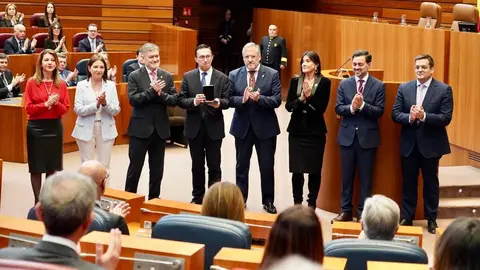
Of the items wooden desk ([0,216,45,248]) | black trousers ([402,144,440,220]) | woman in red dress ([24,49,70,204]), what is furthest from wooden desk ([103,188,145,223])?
black trousers ([402,144,440,220])

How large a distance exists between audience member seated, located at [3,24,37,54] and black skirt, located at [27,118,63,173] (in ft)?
17.9

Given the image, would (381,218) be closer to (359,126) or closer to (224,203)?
(224,203)

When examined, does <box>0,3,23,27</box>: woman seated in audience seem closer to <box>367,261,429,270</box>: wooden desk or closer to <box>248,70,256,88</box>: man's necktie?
<box>248,70,256,88</box>: man's necktie

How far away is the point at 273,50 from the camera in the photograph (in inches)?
560

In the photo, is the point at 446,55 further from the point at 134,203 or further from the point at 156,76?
the point at 134,203

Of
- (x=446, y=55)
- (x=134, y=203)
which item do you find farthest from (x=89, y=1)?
(x=134, y=203)

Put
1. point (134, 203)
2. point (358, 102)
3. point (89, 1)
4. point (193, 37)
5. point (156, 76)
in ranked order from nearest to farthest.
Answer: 1. point (134, 203)
2. point (358, 102)
3. point (156, 76)
4. point (193, 37)
5. point (89, 1)

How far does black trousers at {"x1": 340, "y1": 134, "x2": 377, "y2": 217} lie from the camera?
695 cm

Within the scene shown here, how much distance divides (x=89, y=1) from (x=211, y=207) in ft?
42.1

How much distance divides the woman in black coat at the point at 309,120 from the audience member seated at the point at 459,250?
4.29 metres

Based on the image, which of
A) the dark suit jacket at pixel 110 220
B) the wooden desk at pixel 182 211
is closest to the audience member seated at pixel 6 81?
the wooden desk at pixel 182 211

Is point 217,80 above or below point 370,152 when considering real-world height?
above

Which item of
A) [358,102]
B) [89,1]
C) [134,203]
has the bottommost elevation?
[134,203]

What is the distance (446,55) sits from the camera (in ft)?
28.5
